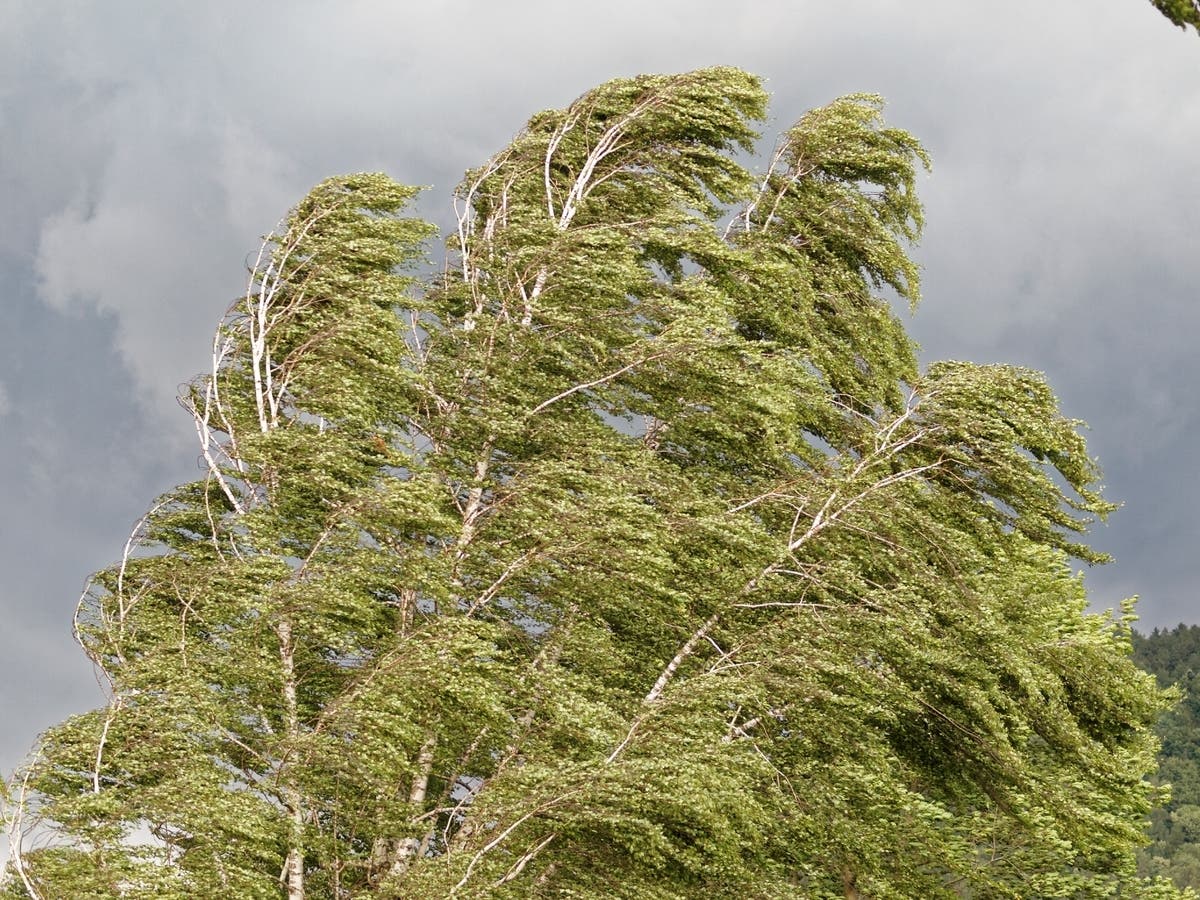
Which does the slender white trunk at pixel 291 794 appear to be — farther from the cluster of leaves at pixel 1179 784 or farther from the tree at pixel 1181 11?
the cluster of leaves at pixel 1179 784

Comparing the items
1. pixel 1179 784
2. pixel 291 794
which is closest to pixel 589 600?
pixel 291 794

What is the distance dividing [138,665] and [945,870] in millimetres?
11801

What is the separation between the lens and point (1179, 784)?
356ft

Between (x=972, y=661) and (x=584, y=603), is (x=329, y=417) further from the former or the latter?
(x=972, y=661)

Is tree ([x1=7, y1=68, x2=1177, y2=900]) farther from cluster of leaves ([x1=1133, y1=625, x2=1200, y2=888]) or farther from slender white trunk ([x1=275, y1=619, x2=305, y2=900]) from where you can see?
cluster of leaves ([x1=1133, y1=625, x2=1200, y2=888])

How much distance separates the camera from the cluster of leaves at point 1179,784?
93294 millimetres

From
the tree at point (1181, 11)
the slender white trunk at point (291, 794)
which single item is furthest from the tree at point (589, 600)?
the tree at point (1181, 11)

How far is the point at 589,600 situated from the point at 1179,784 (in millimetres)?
105277

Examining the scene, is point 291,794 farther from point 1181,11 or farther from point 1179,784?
point 1179,784

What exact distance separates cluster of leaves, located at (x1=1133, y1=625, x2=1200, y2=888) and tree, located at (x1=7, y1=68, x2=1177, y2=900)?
2801 inches

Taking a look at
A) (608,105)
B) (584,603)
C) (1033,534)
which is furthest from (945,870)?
(608,105)

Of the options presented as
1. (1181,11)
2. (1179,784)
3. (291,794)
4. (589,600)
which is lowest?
(291,794)

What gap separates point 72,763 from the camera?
15789 mm

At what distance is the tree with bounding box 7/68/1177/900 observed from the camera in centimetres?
1536
